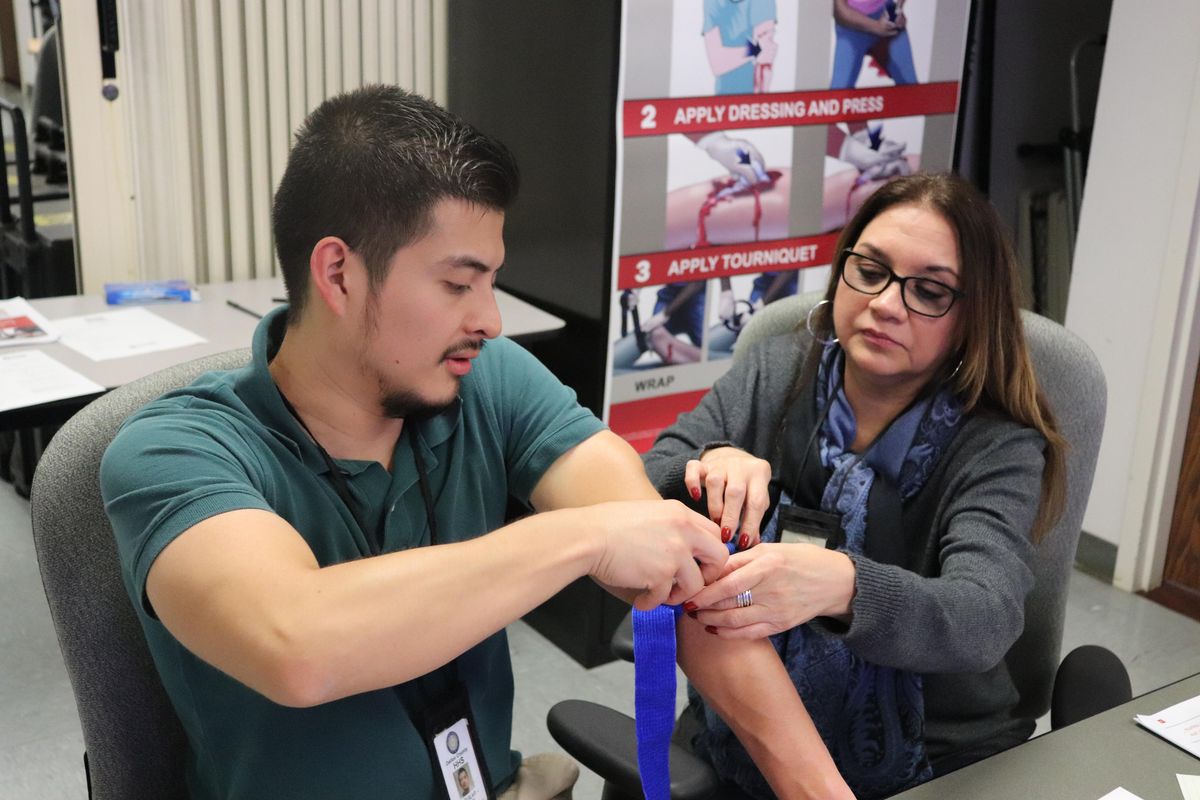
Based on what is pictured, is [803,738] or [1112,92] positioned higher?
[1112,92]

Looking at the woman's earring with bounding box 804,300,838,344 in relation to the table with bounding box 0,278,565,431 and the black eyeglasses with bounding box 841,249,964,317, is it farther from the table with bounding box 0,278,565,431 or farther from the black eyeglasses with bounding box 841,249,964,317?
the table with bounding box 0,278,565,431

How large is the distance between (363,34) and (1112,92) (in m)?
2.07

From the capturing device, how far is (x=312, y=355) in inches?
54.7

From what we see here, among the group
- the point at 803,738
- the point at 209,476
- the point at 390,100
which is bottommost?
the point at 803,738

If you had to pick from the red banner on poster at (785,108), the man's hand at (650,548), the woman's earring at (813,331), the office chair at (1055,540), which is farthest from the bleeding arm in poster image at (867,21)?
the man's hand at (650,548)

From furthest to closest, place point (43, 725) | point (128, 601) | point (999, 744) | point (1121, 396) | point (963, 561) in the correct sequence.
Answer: point (1121, 396) → point (43, 725) → point (999, 744) → point (963, 561) → point (128, 601)

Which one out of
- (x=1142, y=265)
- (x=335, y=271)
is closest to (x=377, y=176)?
(x=335, y=271)

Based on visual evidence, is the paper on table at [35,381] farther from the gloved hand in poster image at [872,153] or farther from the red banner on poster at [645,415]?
the gloved hand in poster image at [872,153]

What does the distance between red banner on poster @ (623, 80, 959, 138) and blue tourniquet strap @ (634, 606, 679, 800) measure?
170 cm

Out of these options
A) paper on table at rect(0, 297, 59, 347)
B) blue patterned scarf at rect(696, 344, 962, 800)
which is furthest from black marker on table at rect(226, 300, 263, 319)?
blue patterned scarf at rect(696, 344, 962, 800)

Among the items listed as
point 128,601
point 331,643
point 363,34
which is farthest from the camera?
point 363,34

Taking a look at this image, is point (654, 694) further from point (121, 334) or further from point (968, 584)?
Answer: point (121, 334)

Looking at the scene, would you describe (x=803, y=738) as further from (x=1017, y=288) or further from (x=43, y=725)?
(x=43, y=725)

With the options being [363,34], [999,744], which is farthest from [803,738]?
[363,34]
